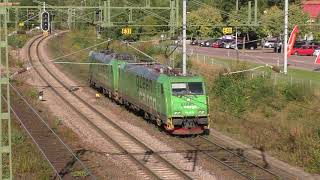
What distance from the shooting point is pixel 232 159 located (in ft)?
73.3

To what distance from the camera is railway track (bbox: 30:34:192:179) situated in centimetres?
2003

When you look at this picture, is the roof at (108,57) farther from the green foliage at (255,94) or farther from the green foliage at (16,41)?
the green foliage at (16,41)

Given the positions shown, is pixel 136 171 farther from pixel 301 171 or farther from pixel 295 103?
pixel 295 103

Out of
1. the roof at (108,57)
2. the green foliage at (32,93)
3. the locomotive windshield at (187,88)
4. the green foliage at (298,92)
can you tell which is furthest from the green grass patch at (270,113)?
the green foliage at (32,93)

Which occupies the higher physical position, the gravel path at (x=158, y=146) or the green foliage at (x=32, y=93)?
the green foliage at (x=32, y=93)

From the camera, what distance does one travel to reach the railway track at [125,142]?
65.7ft

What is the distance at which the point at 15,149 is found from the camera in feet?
74.0

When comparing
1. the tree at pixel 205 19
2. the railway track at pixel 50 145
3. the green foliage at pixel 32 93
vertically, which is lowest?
the railway track at pixel 50 145

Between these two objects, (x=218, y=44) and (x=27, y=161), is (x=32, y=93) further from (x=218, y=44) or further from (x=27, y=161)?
(x=218, y=44)

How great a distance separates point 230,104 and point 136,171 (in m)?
13.4

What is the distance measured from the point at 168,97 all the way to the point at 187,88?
41.6 inches

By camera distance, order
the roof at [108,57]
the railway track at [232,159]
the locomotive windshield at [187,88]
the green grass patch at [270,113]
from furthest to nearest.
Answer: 1. the roof at [108,57]
2. the locomotive windshield at [187,88]
3. the green grass patch at [270,113]
4. the railway track at [232,159]

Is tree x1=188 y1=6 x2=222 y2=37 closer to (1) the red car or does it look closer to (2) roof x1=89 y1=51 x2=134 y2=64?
(1) the red car

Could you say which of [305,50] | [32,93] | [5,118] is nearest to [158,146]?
[5,118]
